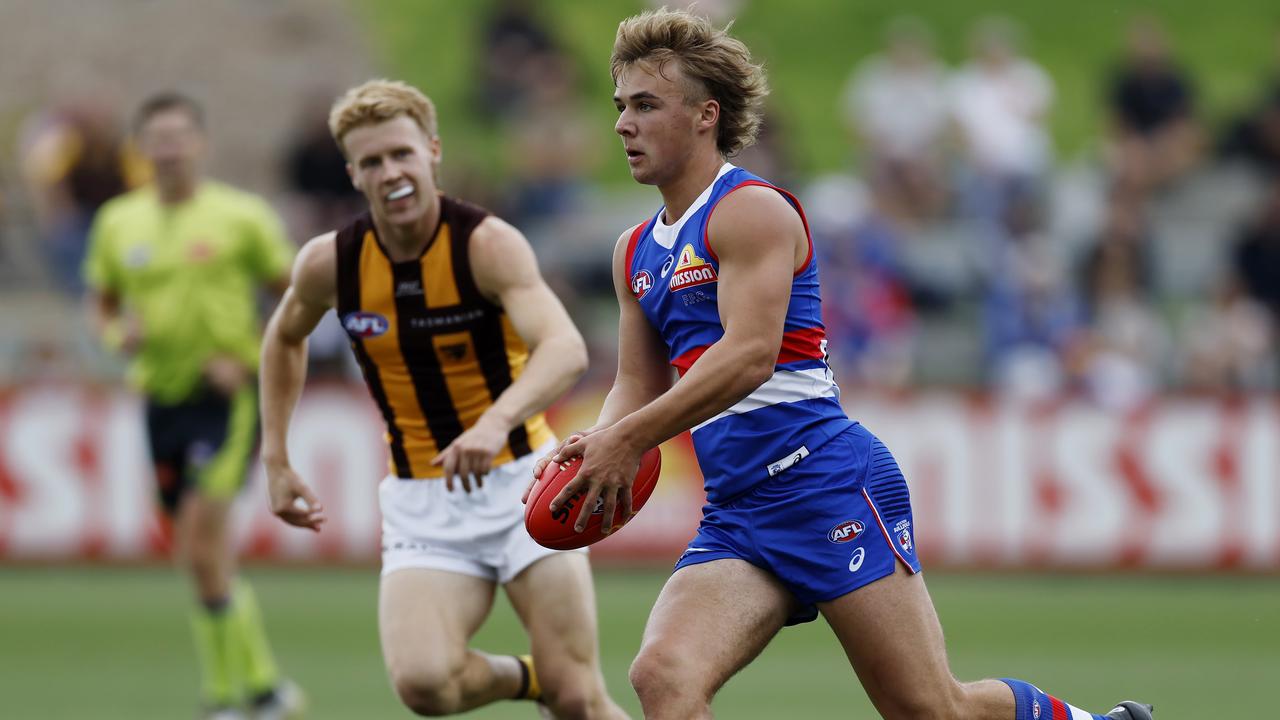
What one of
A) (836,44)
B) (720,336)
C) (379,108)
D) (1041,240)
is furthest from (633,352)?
(836,44)

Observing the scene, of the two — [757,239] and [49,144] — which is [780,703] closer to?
[757,239]

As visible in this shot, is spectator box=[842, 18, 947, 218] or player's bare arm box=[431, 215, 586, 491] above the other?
spectator box=[842, 18, 947, 218]

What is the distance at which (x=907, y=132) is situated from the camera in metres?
17.7

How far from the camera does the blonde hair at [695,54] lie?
5.55 m

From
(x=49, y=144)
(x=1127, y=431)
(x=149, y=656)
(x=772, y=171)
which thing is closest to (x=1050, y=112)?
(x=772, y=171)

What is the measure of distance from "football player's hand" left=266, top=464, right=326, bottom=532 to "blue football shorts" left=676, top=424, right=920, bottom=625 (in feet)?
5.88

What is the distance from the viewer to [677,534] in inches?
580

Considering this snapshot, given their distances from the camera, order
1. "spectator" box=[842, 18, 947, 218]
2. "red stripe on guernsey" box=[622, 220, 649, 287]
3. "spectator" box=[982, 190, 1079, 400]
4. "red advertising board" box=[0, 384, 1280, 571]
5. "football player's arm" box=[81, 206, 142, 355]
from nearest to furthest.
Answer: "red stripe on guernsey" box=[622, 220, 649, 287]
"football player's arm" box=[81, 206, 142, 355]
"red advertising board" box=[0, 384, 1280, 571]
"spectator" box=[982, 190, 1079, 400]
"spectator" box=[842, 18, 947, 218]

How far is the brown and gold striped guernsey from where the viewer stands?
686 cm

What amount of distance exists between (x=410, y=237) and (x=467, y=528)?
3.59 feet

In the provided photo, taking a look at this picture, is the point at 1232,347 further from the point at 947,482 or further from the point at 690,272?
the point at 690,272

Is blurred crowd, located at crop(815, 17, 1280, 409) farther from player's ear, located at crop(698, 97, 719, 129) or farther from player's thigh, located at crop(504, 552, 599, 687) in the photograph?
player's ear, located at crop(698, 97, 719, 129)

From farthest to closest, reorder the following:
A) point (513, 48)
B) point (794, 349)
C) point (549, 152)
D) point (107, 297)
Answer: point (513, 48), point (549, 152), point (107, 297), point (794, 349)

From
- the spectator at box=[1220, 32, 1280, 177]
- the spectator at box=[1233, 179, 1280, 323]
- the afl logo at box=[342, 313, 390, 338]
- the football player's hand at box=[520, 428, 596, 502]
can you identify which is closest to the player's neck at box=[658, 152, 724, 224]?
the football player's hand at box=[520, 428, 596, 502]
